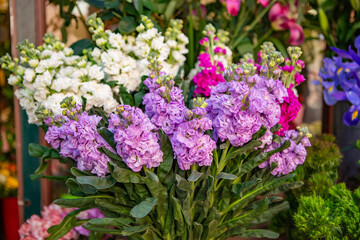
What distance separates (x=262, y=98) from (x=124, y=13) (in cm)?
55

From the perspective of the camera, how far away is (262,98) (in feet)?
1.70

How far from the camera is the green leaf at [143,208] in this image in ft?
1.69

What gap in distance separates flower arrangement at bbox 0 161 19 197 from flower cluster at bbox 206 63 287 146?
1134 millimetres

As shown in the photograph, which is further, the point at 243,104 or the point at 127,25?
the point at 127,25

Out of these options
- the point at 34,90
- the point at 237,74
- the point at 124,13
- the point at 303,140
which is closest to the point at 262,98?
the point at 237,74

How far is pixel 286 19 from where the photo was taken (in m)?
0.96

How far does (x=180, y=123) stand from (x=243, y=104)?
0.09 metres

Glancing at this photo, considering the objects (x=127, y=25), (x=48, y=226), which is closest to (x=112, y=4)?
(x=127, y=25)

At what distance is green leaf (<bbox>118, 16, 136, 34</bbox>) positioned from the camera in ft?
2.89

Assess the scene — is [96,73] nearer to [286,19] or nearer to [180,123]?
[180,123]

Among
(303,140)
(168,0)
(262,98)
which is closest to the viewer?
(262,98)

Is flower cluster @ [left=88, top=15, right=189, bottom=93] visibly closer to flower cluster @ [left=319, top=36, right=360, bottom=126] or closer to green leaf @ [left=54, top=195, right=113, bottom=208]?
green leaf @ [left=54, top=195, right=113, bottom=208]

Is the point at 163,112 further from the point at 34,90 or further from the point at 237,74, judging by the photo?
the point at 34,90

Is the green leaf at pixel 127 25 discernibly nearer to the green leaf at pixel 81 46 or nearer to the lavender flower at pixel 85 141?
the green leaf at pixel 81 46
